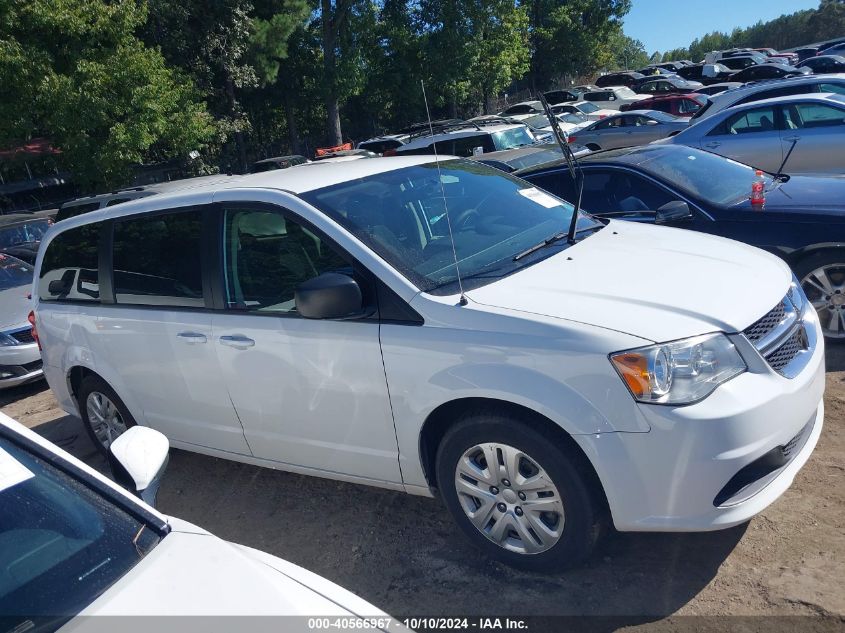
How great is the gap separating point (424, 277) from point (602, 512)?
1.27 m

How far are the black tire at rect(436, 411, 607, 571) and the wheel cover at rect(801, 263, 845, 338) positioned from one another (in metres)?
3.12

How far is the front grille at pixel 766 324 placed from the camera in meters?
3.04

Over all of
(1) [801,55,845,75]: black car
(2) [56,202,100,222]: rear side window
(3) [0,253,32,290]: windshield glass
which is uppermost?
(2) [56,202,100,222]: rear side window

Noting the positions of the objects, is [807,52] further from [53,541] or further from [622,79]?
[53,541]

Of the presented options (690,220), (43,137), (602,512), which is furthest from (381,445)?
(43,137)

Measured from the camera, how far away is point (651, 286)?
3193 mm

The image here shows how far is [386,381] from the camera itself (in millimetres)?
3322

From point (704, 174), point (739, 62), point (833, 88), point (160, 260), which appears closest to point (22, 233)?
point (160, 260)

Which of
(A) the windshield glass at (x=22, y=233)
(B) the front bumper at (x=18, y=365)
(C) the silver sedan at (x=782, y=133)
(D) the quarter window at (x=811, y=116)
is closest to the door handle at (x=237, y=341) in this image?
(B) the front bumper at (x=18, y=365)

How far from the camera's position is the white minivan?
111 inches

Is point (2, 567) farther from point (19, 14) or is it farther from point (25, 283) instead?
point (19, 14)

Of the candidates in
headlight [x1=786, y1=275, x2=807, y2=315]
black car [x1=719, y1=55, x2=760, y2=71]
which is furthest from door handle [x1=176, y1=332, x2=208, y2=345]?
black car [x1=719, y1=55, x2=760, y2=71]

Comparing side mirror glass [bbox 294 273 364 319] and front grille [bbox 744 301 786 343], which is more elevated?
side mirror glass [bbox 294 273 364 319]

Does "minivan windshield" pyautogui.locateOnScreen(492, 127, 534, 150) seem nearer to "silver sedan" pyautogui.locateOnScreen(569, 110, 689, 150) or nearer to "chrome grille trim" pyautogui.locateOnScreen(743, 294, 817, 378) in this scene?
"silver sedan" pyautogui.locateOnScreen(569, 110, 689, 150)
